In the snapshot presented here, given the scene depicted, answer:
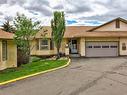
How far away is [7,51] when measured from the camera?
2736 cm

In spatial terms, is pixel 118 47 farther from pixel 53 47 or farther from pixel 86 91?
pixel 86 91

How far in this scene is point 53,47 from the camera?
3962 cm

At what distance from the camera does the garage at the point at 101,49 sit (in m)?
37.9

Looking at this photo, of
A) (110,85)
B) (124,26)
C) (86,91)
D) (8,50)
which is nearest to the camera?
(86,91)

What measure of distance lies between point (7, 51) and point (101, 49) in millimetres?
14529

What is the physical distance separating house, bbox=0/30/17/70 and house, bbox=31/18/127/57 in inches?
396

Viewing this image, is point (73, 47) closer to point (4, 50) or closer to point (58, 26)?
point (58, 26)

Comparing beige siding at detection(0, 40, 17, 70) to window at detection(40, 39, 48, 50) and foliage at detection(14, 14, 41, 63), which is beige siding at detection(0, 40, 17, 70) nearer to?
foliage at detection(14, 14, 41, 63)

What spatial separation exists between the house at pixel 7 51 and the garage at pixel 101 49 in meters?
11.8

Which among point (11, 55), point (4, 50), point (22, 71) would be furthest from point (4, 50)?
point (22, 71)

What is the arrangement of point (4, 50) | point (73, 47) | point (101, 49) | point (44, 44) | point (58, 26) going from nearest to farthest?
1. point (4, 50)
2. point (58, 26)
3. point (101, 49)
4. point (44, 44)
5. point (73, 47)

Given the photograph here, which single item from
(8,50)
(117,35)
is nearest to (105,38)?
(117,35)

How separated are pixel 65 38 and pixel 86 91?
1082 inches

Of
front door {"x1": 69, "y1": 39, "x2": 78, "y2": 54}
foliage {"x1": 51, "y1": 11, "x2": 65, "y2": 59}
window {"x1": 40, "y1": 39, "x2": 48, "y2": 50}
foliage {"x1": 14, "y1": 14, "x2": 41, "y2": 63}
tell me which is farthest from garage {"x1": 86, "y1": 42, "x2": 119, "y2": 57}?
foliage {"x1": 14, "y1": 14, "x2": 41, "y2": 63}
